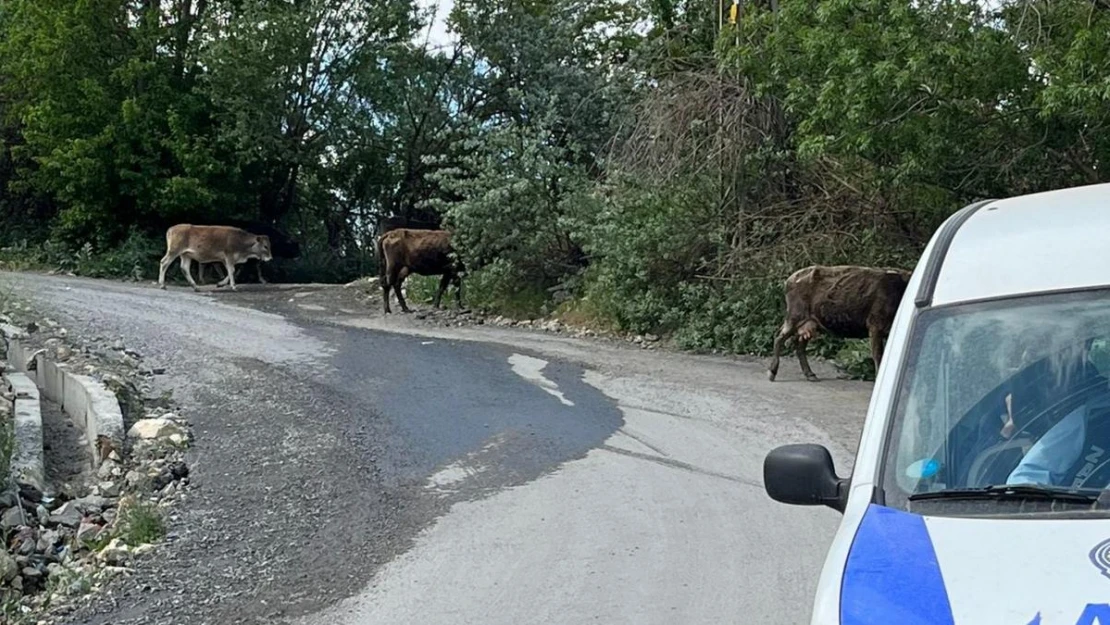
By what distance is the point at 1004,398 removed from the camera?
3.70 meters

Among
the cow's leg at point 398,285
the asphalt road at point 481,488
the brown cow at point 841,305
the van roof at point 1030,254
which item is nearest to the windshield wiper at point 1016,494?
the van roof at point 1030,254

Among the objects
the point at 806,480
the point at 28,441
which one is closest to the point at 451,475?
the point at 28,441

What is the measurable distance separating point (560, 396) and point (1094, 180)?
612 cm

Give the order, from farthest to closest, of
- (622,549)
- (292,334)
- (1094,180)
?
(292,334)
(1094,180)
(622,549)

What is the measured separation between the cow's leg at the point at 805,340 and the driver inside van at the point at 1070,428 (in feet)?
33.3

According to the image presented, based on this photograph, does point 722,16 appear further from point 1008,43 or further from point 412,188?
point 412,188

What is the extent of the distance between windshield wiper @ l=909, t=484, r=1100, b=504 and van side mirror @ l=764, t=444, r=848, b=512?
14.5 inches

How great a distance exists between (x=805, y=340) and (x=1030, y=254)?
10.3m

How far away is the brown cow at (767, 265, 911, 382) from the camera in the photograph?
517 inches

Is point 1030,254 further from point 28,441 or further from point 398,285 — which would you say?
point 398,285

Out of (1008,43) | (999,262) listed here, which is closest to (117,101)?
(1008,43)

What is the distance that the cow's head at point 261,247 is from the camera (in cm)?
2767

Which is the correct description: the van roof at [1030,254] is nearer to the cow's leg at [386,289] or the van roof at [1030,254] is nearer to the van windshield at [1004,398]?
the van windshield at [1004,398]

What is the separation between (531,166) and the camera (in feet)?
65.4
